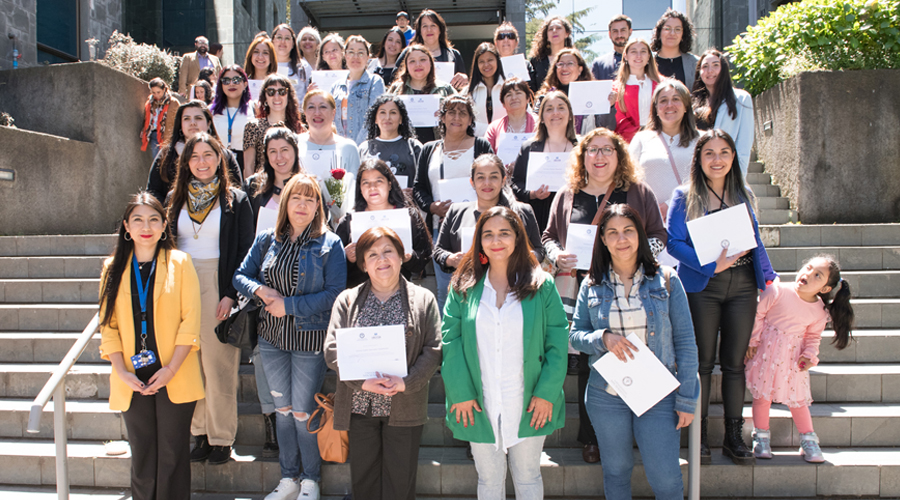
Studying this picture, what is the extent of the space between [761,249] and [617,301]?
1.22 meters

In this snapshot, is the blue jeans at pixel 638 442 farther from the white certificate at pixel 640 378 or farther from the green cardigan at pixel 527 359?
the green cardigan at pixel 527 359

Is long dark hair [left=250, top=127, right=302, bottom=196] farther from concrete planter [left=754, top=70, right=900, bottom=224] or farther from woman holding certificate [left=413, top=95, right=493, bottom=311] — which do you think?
concrete planter [left=754, top=70, right=900, bottom=224]

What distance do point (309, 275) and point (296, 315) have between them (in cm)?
28

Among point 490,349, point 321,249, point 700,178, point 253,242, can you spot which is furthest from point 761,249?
point 253,242

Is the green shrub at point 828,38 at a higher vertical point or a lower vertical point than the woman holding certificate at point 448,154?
higher

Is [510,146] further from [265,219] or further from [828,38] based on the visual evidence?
[828,38]

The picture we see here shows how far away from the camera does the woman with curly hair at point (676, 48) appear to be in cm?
617

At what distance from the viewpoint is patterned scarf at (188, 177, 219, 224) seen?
418 centimetres

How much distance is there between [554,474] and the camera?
4016mm

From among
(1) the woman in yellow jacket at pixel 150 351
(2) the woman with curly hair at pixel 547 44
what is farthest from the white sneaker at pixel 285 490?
(2) the woman with curly hair at pixel 547 44

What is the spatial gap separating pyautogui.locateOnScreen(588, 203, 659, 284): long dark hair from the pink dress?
1.28 m

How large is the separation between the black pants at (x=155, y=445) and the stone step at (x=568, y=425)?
34.5 inches

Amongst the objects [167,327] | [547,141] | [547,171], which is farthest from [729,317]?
[167,327]

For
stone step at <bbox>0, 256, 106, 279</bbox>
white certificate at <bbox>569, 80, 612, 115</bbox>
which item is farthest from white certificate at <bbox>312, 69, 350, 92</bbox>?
stone step at <bbox>0, 256, 106, 279</bbox>
